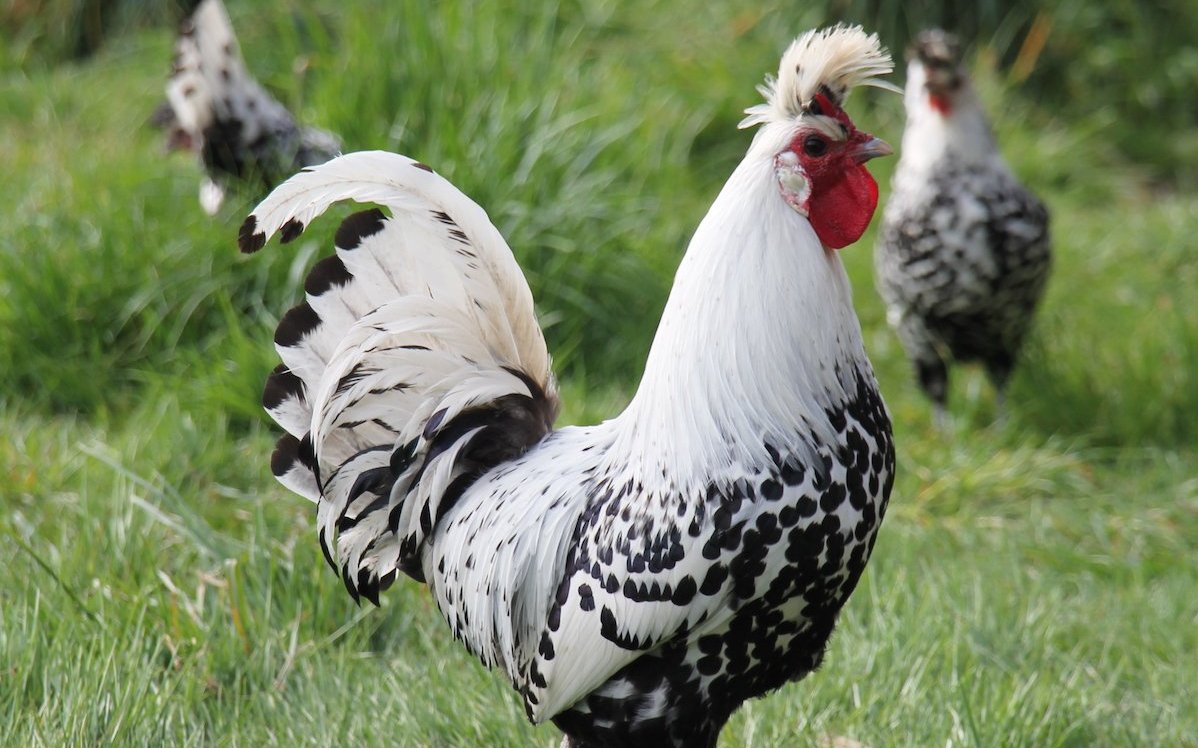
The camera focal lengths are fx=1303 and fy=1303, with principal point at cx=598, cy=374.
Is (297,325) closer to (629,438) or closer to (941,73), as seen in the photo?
(629,438)

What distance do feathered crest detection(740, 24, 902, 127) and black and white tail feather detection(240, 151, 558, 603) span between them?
2.07 feet

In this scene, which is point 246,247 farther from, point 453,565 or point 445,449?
point 453,565

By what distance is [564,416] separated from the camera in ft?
14.7

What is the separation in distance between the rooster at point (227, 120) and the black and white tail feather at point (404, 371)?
2.62m

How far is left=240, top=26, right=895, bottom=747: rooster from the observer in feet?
7.61

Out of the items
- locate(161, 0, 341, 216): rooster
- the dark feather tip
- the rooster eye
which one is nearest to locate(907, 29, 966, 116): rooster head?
locate(161, 0, 341, 216): rooster

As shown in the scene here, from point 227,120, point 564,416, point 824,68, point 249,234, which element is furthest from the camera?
point 227,120

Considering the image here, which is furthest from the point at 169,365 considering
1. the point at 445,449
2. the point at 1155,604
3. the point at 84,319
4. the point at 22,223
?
the point at 1155,604

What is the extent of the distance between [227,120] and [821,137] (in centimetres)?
344

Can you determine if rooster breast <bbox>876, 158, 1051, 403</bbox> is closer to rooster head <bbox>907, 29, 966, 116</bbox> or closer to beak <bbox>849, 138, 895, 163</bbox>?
rooster head <bbox>907, 29, 966, 116</bbox>

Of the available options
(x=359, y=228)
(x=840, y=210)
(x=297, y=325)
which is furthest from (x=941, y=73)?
(x=297, y=325)

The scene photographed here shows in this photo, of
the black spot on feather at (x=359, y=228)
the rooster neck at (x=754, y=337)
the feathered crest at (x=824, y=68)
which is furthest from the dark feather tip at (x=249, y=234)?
the feathered crest at (x=824, y=68)

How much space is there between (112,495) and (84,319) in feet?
4.06

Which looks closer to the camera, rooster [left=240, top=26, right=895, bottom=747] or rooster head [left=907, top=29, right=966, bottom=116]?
rooster [left=240, top=26, right=895, bottom=747]
